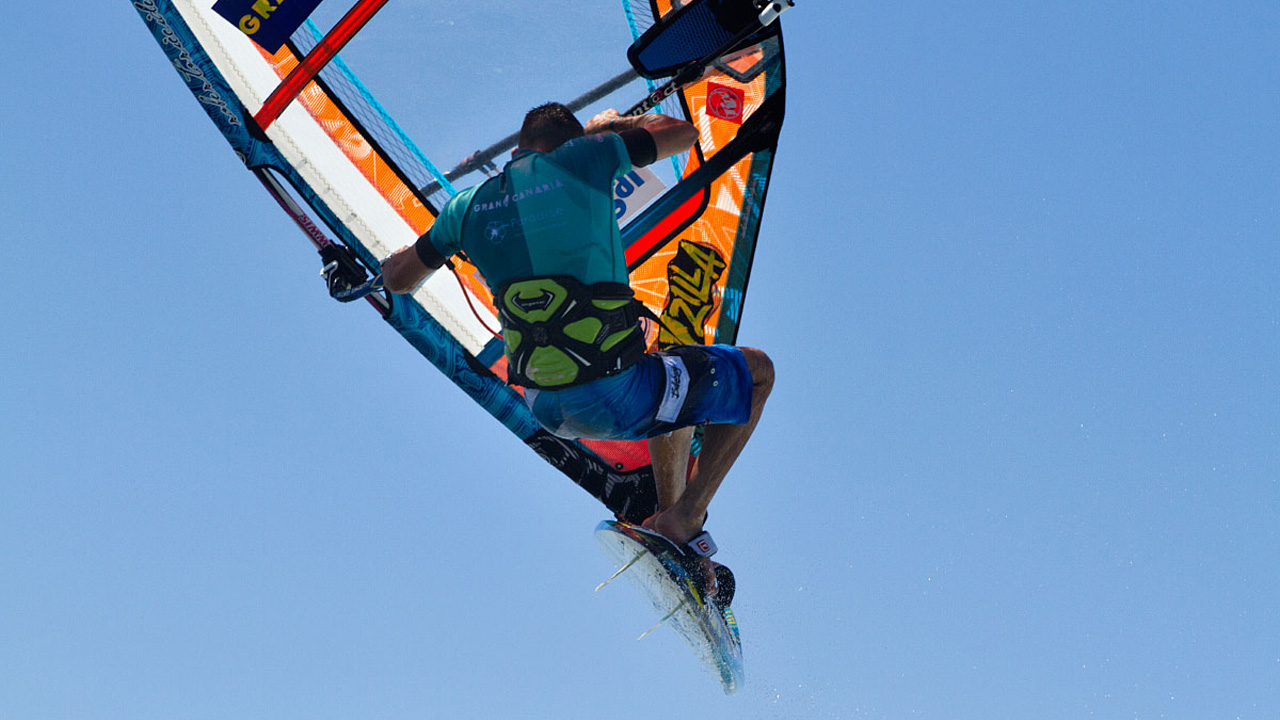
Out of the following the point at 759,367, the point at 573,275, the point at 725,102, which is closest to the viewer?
the point at 573,275

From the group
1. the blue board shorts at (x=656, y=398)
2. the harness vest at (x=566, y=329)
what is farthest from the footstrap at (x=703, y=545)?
the harness vest at (x=566, y=329)

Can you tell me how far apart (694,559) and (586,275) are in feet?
4.82

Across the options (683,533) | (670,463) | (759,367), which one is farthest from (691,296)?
(683,533)

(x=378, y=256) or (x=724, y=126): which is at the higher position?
(x=378, y=256)

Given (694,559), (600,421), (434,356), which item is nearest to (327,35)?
(434,356)

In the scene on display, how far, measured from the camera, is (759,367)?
5188mm

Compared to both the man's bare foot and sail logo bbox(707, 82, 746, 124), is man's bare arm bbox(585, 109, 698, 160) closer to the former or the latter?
the man's bare foot

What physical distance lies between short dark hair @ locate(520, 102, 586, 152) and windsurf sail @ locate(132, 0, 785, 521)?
1521 mm

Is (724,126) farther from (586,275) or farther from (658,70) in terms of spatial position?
(586,275)

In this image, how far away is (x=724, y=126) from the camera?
6.51 m

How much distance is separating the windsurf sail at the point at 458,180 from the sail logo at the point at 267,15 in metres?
0.06

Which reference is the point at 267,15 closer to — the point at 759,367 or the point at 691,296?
the point at 691,296

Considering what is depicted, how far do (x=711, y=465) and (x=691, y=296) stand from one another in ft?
5.26

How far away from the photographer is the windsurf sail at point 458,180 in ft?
19.8
